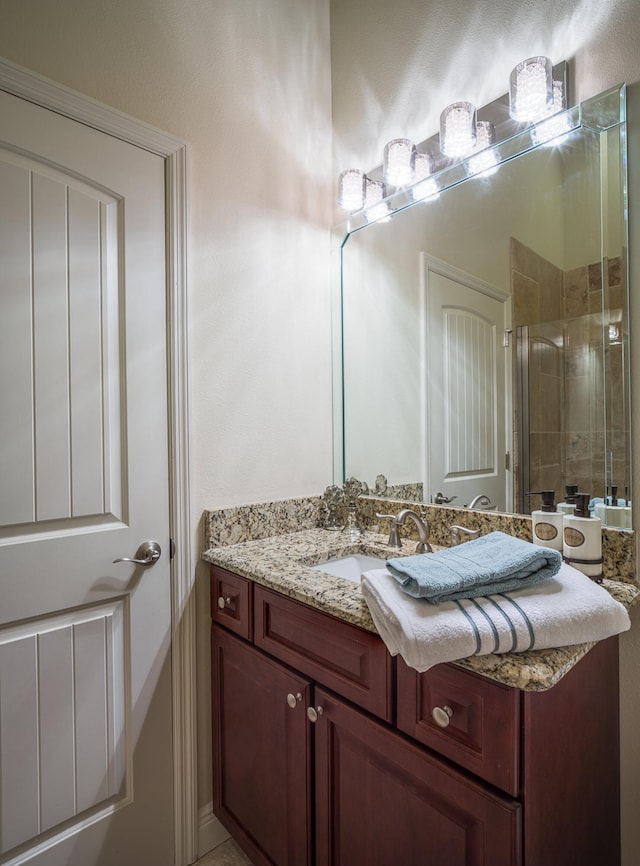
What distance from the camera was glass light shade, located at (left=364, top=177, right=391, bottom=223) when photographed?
1.66m

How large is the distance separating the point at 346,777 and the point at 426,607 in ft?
1.64

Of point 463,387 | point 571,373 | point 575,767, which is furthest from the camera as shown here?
point 463,387

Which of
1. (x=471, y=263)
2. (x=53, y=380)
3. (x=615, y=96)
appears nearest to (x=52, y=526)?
(x=53, y=380)

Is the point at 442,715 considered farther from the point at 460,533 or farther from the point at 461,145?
the point at 461,145

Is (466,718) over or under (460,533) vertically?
under

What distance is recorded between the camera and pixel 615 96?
3.49ft

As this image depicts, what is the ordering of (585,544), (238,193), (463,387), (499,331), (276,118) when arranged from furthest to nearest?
1. (276,118)
2. (238,193)
3. (463,387)
4. (499,331)
5. (585,544)

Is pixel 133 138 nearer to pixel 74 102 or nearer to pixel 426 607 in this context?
pixel 74 102

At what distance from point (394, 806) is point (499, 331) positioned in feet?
3.76

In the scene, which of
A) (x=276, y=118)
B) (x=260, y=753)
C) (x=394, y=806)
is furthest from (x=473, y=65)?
(x=260, y=753)

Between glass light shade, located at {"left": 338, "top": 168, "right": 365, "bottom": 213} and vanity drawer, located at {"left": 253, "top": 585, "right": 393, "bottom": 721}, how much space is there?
54.1 inches

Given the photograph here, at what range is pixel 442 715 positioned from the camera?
0.79 m

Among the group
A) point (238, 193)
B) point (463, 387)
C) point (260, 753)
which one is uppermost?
point (238, 193)

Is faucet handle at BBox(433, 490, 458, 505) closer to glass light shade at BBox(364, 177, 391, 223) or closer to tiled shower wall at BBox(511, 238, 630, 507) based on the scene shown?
tiled shower wall at BBox(511, 238, 630, 507)
